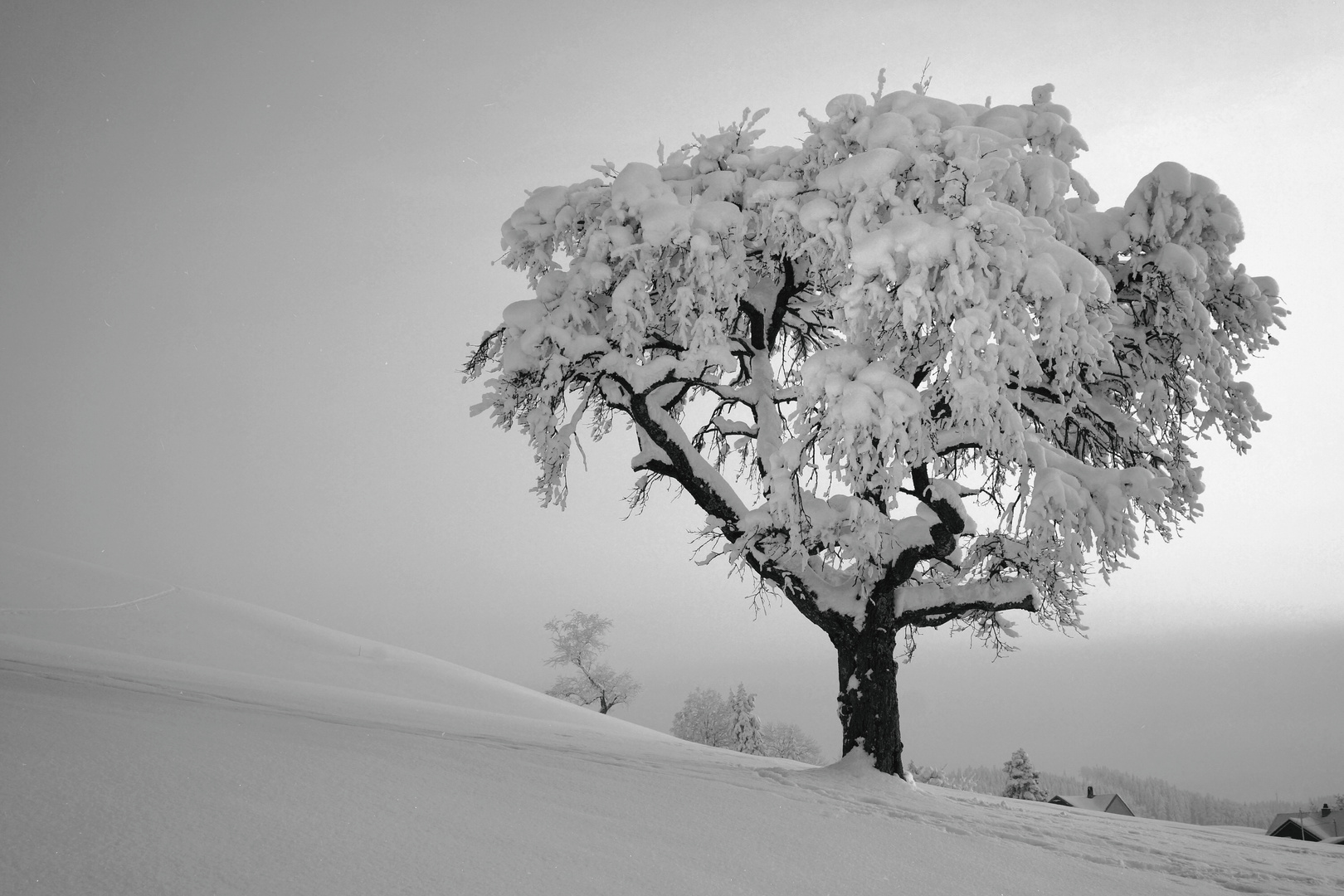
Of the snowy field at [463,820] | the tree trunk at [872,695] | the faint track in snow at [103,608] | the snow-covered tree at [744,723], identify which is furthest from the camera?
the snow-covered tree at [744,723]

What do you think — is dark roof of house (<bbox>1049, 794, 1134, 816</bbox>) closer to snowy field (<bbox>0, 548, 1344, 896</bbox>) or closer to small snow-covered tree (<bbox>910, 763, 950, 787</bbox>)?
small snow-covered tree (<bbox>910, 763, 950, 787</bbox>)

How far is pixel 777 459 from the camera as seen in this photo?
864 cm

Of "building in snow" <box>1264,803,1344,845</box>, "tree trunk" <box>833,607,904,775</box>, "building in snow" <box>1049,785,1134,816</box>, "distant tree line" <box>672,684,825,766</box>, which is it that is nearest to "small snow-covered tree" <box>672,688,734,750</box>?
"distant tree line" <box>672,684,825,766</box>

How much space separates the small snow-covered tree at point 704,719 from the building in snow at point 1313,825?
28.5 metres

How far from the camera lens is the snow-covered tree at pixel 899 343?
7285 mm

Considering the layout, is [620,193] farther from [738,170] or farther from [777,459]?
[777,459]

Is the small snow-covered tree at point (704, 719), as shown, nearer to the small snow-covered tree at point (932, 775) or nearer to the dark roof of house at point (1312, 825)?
the small snow-covered tree at point (932, 775)

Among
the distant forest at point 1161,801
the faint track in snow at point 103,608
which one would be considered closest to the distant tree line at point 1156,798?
the distant forest at point 1161,801

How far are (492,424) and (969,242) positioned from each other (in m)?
6.57

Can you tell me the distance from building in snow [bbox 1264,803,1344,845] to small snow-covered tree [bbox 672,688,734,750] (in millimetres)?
28522

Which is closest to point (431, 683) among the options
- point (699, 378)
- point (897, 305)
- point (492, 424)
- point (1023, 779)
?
point (492, 424)

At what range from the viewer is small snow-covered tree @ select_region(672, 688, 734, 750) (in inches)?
1836

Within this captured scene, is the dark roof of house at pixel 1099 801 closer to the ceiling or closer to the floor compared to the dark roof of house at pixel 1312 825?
closer to the floor

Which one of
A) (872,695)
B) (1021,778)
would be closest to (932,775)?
(1021,778)
